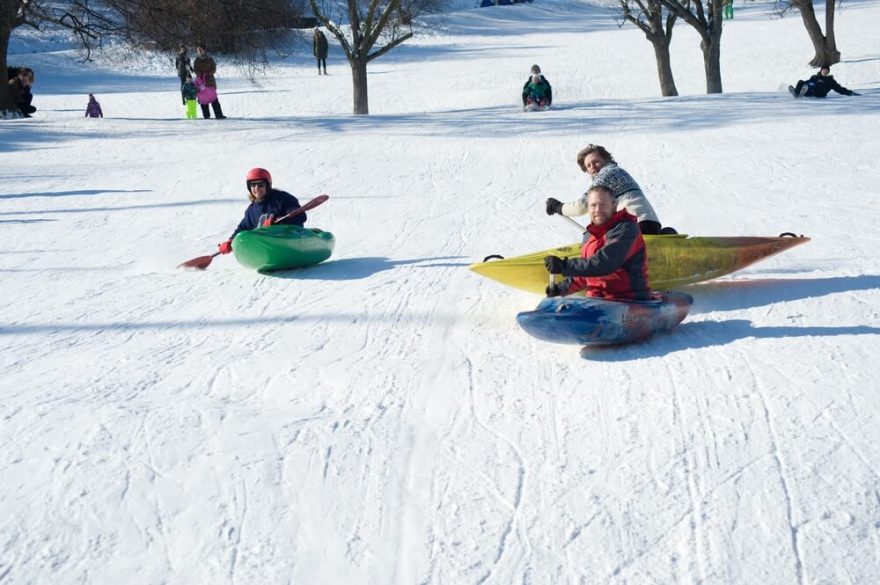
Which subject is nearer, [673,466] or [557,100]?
[673,466]

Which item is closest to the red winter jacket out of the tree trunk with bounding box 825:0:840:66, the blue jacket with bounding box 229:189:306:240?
the blue jacket with bounding box 229:189:306:240

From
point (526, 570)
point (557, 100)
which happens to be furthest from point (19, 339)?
point (557, 100)

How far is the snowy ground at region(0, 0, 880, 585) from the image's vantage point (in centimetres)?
350

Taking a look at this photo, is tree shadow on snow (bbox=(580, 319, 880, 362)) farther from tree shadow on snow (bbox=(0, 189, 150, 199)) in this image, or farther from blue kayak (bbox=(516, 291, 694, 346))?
tree shadow on snow (bbox=(0, 189, 150, 199))

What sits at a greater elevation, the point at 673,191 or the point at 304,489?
the point at 673,191

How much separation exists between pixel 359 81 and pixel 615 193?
55.4 feet

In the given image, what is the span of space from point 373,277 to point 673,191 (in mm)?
4950

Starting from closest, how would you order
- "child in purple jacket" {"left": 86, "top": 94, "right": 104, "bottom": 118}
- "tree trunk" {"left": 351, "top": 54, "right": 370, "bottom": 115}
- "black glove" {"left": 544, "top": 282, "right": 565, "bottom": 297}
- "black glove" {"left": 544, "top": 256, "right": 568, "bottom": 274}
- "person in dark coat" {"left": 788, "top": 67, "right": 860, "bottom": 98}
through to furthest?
"black glove" {"left": 544, "top": 256, "right": 568, "bottom": 274}
"black glove" {"left": 544, "top": 282, "right": 565, "bottom": 297}
"person in dark coat" {"left": 788, "top": 67, "right": 860, "bottom": 98}
"child in purple jacket" {"left": 86, "top": 94, "right": 104, "bottom": 118}
"tree trunk" {"left": 351, "top": 54, "right": 370, "bottom": 115}

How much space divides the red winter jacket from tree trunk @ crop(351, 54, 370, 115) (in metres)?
17.8

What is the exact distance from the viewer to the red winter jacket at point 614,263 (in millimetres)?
5344

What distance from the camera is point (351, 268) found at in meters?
8.27

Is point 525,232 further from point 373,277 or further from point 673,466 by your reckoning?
point 673,466

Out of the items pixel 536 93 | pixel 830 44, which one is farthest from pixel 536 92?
pixel 830 44

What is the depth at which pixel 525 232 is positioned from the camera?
374 inches
